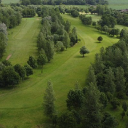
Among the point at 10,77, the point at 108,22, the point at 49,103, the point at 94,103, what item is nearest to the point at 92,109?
the point at 94,103

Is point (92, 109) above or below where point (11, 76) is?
above

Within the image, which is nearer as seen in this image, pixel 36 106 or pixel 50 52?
pixel 36 106

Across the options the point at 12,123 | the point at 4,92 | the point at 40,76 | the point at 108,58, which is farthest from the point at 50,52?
the point at 12,123

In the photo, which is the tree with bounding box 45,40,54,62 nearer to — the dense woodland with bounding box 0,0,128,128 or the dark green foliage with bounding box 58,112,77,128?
the dense woodland with bounding box 0,0,128,128

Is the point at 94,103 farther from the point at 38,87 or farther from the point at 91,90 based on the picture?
the point at 38,87

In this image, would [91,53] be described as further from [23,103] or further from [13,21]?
[13,21]

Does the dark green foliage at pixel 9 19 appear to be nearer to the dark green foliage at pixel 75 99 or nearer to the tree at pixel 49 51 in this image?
the tree at pixel 49 51

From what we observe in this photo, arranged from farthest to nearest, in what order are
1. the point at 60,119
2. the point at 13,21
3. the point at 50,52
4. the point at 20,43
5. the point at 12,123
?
the point at 13,21 → the point at 20,43 → the point at 50,52 → the point at 12,123 → the point at 60,119

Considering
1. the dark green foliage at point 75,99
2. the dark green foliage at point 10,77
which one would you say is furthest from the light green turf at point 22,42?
the dark green foliage at point 75,99

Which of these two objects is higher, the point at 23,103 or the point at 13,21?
the point at 13,21
